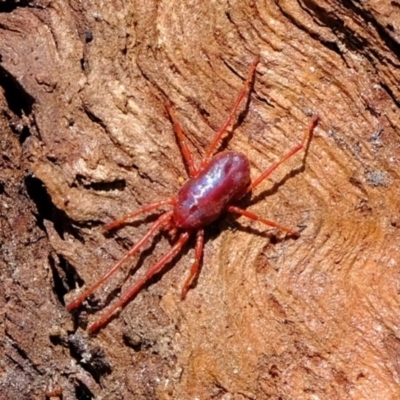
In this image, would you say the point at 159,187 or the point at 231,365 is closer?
the point at 231,365

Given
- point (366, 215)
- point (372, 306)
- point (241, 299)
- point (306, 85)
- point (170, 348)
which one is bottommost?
point (170, 348)

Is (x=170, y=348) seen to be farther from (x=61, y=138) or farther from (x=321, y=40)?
(x=321, y=40)

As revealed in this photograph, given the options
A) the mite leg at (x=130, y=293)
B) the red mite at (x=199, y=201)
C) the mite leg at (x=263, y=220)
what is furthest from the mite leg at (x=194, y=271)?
the mite leg at (x=263, y=220)

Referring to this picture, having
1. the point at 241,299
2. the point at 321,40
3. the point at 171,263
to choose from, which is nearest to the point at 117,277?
the point at 171,263

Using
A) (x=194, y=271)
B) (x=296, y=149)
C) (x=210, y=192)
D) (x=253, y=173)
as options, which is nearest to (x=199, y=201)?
Answer: (x=210, y=192)

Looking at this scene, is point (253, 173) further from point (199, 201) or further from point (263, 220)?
point (199, 201)

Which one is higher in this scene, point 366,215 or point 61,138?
point 366,215
